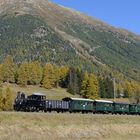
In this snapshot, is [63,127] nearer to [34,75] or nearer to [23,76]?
[23,76]

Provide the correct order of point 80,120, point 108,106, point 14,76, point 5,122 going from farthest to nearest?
point 14,76 → point 108,106 → point 80,120 → point 5,122

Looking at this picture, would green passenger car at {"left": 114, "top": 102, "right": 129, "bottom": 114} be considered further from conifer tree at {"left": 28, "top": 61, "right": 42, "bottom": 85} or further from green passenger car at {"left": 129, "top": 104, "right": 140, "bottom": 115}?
conifer tree at {"left": 28, "top": 61, "right": 42, "bottom": 85}

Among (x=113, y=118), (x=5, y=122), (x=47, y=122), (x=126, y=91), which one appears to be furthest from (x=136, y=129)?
(x=126, y=91)

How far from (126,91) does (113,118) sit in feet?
422

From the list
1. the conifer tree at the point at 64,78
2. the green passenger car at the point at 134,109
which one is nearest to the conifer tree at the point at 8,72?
the conifer tree at the point at 64,78

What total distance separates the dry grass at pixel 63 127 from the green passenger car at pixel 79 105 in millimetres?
9470

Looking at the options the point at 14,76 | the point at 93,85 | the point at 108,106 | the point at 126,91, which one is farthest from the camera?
the point at 126,91

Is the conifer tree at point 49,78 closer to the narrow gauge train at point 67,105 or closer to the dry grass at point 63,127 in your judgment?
the narrow gauge train at point 67,105

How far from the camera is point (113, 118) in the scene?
68812 mm

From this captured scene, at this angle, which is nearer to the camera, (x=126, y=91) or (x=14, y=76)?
(x=14, y=76)

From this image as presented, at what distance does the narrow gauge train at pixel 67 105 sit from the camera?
70.0m

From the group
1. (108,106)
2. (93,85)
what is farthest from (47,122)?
(93,85)

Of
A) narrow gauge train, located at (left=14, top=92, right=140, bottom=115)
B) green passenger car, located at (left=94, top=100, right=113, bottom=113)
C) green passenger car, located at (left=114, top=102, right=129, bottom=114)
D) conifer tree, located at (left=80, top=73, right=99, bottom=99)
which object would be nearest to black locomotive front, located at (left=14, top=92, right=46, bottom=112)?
narrow gauge train, located at (left=14, top=92, right=140, bottom=115)

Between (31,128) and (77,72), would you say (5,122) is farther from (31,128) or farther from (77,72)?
(77,72)
